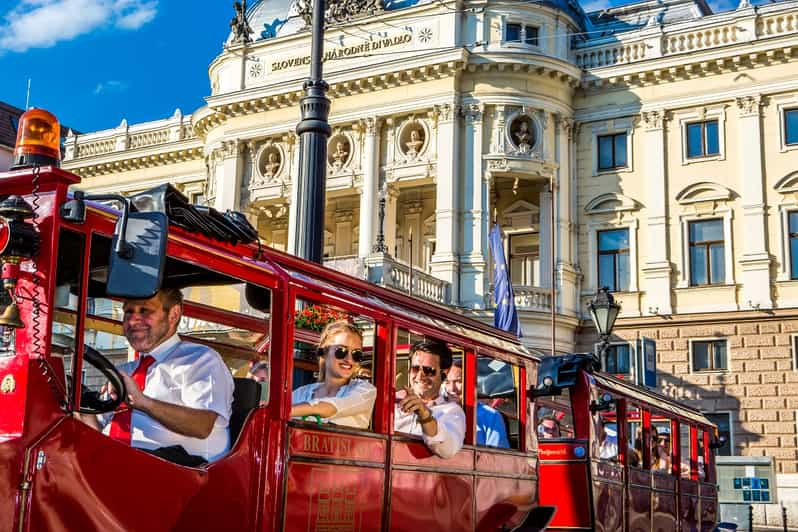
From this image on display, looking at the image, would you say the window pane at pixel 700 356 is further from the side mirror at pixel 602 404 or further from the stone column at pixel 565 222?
the side mirror at pixel 602 404

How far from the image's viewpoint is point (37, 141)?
15.6 feet

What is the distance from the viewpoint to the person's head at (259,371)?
19.0 feet

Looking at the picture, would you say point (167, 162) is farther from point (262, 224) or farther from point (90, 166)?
point (262, 224)

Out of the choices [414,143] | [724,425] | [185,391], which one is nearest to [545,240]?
[414,143]

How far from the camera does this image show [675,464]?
13.6 m

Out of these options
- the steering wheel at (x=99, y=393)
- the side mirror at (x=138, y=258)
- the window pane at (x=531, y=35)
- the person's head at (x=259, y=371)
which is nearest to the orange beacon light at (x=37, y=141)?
the side mirror at (x=138, y=258)

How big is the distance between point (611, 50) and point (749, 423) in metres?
13.1

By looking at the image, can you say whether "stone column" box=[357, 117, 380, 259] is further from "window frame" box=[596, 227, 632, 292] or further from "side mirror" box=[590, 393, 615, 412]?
"side mirror" box=[590, 393, 615, 412]

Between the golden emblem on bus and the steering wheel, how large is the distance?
344 millimetres

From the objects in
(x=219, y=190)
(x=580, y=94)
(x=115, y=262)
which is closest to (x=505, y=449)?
(x=115, y=262)

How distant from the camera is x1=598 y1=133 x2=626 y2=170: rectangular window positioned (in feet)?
115

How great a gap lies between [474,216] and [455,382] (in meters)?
26.6

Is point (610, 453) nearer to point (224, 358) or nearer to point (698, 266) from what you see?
point (224, 358)

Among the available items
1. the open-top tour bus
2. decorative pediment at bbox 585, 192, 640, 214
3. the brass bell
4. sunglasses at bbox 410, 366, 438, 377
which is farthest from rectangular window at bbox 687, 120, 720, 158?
the brass bell
